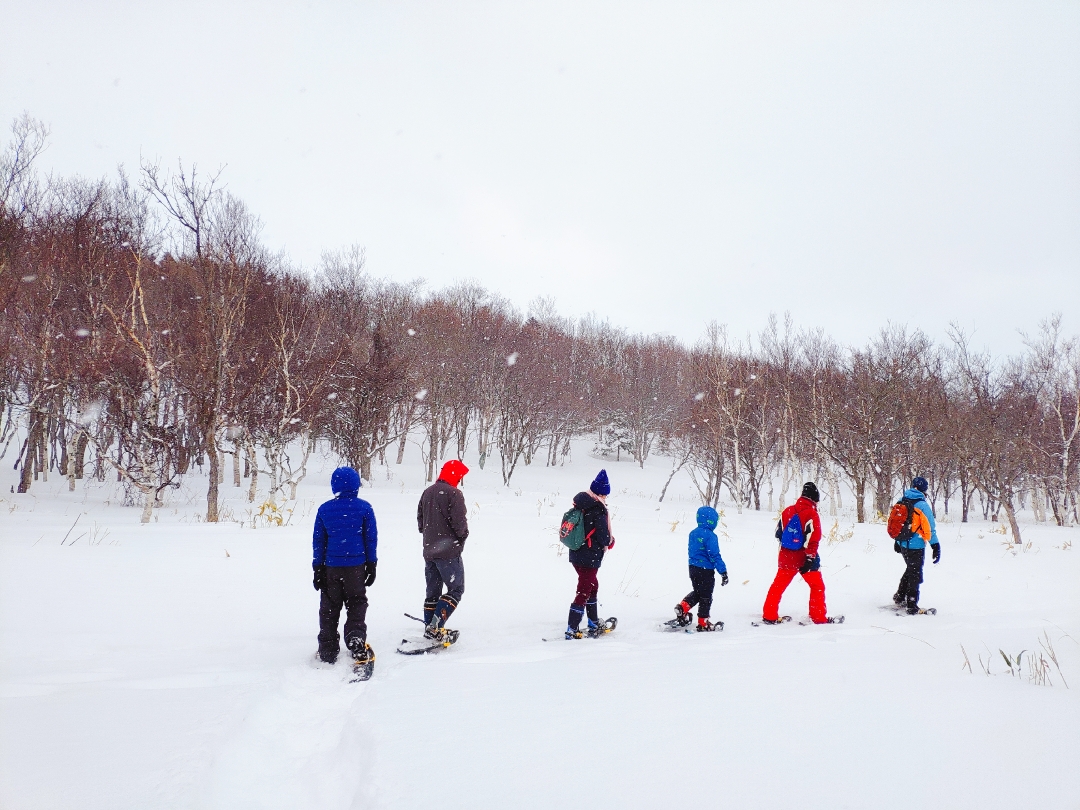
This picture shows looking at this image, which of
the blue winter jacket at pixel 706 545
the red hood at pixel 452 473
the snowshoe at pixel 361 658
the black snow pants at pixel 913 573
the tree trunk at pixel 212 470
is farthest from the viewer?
the tree trunk at pixel 212 470

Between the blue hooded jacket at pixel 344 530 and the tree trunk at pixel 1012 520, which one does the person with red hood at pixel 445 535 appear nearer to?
the blue hooded jacket at pixel 344 530

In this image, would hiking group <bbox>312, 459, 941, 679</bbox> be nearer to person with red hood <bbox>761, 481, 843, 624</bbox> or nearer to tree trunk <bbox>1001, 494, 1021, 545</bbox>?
person with red hood <bbox>761, 481, 843, 624</bbox>

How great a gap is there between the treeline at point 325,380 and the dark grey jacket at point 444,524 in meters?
11.3

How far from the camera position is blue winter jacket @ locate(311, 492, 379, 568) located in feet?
16.8

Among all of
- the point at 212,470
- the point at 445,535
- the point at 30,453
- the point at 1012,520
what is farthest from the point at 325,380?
the point at 1012,520

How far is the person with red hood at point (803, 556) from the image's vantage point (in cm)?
694

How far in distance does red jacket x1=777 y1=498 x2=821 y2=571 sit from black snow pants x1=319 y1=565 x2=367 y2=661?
5127 mm

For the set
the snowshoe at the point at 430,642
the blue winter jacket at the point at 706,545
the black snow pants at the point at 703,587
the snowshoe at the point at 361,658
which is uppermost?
the blue winter jacket at the point at 706,545

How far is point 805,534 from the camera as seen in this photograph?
274 inches

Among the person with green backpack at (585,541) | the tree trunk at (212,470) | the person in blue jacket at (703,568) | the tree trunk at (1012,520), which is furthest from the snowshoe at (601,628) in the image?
the tree trunk at (1012,520)

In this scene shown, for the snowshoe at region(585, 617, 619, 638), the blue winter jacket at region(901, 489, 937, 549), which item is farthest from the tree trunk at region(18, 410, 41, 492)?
the blue winter jacket at region(901, 489, 937, 549)

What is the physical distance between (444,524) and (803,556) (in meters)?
4.59

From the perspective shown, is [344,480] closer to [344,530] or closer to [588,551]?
[344,530]

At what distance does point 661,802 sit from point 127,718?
332 cm
